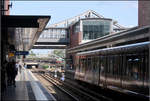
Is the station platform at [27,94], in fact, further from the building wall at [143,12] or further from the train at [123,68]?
the building wall at [143,12]

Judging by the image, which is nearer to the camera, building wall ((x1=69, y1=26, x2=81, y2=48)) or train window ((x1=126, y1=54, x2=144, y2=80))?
train window ((x1=126, y1=54, x2=144, y2=80))

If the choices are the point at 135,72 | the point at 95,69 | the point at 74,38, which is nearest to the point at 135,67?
the point at 135,72

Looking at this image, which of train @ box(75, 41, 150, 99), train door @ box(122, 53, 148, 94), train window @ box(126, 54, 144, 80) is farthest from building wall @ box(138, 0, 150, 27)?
train window @ box(126, 54, 144, 80)

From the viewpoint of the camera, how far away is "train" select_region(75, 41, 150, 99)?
425 inches

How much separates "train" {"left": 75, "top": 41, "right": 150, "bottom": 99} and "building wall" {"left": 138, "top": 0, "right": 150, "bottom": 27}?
27112 mm

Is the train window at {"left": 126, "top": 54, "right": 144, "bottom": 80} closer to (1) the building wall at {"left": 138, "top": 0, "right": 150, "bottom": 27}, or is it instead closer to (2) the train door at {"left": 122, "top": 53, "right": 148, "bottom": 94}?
(2) the train door at {"left": 122, "top": 53, "right": 148, "bottom": 94}

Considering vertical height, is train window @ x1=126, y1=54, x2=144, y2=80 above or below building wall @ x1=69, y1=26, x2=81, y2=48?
below

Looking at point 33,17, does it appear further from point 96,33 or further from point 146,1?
point 96,33

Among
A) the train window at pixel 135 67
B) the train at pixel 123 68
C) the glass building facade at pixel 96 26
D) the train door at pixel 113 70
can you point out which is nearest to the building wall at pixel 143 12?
the glass building facade at pixel 96 26

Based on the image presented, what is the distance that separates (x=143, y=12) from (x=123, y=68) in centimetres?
3408

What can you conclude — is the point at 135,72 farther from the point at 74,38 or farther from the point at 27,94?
the point at 74,38

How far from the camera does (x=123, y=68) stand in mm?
12797

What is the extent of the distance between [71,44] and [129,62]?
65.5m

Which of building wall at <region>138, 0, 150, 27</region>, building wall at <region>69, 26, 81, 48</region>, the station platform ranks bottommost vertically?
the station platform
